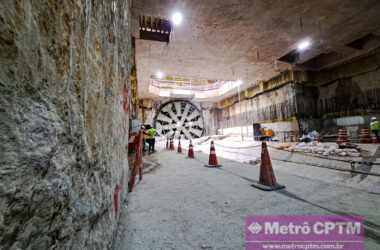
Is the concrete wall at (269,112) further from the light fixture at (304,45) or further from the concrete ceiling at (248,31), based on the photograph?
the light fixture at (304,45)

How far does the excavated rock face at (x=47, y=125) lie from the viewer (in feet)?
1.13

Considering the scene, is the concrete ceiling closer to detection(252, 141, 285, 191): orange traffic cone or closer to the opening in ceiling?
the opening in ceiling

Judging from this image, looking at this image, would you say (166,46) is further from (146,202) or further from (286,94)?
(286,94)

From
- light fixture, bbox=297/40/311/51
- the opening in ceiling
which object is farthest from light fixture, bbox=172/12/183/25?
light fixture, bbox=297/40/311/51

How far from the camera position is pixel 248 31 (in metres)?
5.20

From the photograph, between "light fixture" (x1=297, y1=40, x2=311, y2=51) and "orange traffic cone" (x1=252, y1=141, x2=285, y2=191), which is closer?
"orange traffic cone" (x1=252, y1=141, x2=285, y2=191)

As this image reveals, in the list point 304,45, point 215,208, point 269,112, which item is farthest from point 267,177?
point 269,112

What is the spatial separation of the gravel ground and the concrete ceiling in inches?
157

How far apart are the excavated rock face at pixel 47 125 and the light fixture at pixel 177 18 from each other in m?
4.11

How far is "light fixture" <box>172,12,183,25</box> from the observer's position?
14.1ft

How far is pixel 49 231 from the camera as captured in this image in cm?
47

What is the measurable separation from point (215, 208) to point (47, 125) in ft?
5.79

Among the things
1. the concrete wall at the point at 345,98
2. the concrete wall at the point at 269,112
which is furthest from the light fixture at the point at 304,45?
the concrete wall at the point at 345,98

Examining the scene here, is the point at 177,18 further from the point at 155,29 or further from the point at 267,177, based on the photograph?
the point at 267,177
